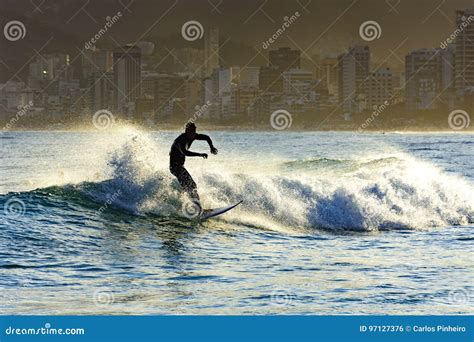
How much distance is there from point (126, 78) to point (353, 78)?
30.6 metres

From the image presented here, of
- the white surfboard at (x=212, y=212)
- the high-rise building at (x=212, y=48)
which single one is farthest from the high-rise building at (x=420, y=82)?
the white surfboard at (x=212, y=212)

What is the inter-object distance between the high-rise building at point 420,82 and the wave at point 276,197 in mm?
67245

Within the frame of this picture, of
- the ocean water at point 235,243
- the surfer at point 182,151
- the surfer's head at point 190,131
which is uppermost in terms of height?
the surfer's head at point 190,131

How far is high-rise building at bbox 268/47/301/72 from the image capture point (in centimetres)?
7428

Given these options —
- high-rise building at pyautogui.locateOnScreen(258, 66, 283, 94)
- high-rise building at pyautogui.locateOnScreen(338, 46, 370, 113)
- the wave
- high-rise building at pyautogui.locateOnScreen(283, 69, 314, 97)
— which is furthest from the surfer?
high-rise building at pyautogui.locateOnScreen(338, 46, 370, 113)

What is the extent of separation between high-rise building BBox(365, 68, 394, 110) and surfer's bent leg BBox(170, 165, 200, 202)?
80.8 m

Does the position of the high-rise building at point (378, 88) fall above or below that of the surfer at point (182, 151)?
above

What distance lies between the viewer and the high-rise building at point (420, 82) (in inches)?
3433

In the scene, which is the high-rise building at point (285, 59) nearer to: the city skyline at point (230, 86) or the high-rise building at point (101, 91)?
the city skyline at point (230, 86)

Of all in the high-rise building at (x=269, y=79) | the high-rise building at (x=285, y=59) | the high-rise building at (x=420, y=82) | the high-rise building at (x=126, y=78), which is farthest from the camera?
the high-rise building at (x=126, y=78)

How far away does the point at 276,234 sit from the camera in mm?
15516

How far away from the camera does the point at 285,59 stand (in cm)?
7538
